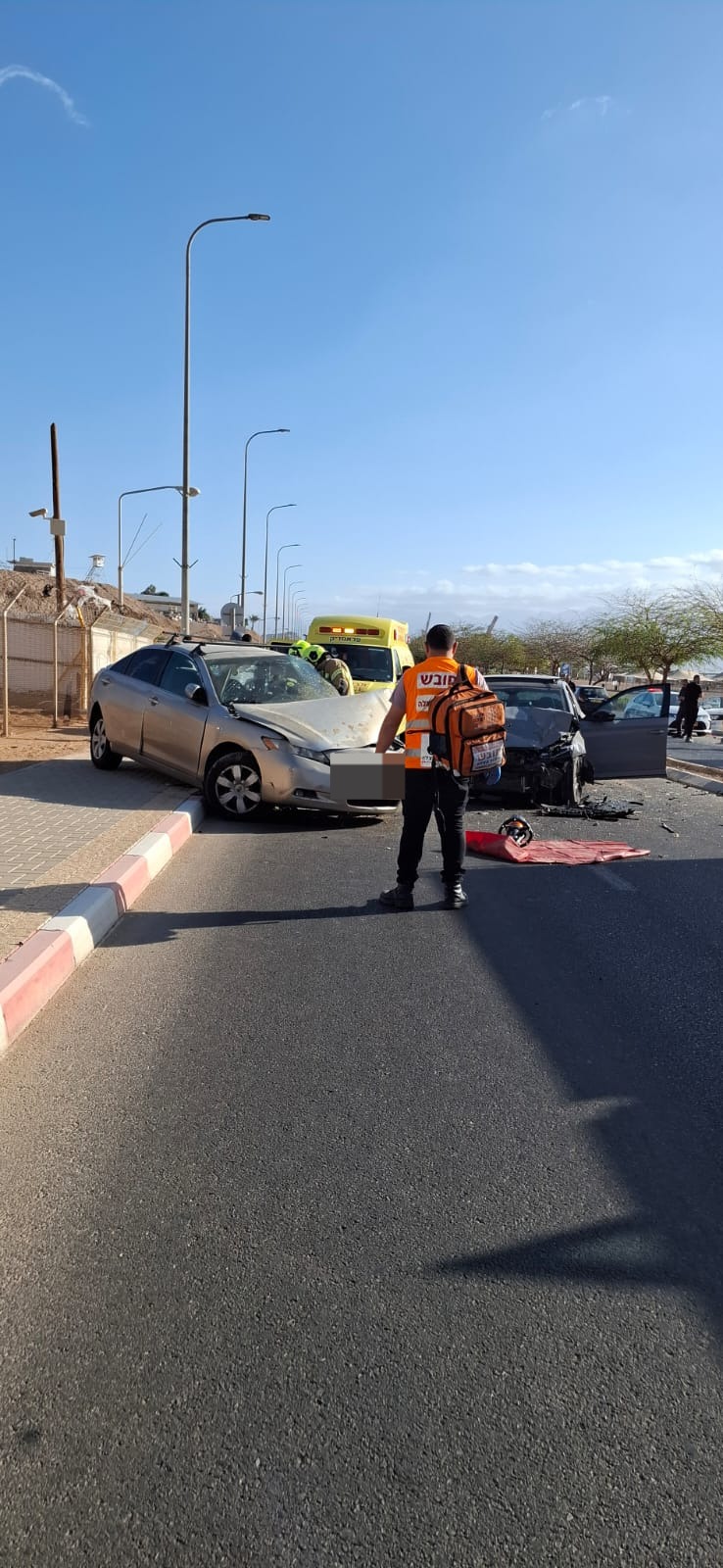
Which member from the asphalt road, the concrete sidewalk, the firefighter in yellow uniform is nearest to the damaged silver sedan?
the concrete sidewalk

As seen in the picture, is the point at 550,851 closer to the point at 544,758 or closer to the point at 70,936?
the point at 544,758

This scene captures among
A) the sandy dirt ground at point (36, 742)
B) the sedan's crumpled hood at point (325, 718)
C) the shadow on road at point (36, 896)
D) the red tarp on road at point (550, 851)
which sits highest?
the sedan's crumpled hood at point (325, 718)

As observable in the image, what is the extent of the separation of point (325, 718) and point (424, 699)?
3794 millimetres

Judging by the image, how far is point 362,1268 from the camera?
285 centimetres

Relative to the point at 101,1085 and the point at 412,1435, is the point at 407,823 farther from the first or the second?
the point at 412,1435

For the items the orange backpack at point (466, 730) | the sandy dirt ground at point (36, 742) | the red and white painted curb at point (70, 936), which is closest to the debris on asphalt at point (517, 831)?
the orange backpack at point (466, 730)

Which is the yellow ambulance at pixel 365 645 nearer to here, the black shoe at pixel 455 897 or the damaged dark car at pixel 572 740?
the damaged dark car at pixel 572 740

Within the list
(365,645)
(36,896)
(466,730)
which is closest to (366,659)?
(365,645)

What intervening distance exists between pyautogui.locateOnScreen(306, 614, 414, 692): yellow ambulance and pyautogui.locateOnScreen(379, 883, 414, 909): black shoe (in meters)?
11.8

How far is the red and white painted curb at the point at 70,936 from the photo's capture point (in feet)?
15.4

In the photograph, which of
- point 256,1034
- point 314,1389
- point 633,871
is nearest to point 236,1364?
point 314,1389

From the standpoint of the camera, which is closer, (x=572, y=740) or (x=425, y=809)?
(x=425, y=809)

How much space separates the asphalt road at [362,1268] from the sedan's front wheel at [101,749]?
24.6 ft

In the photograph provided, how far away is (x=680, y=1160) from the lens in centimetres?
350
